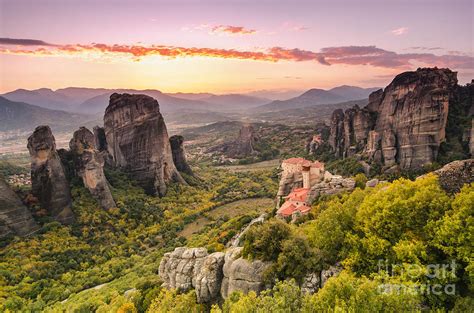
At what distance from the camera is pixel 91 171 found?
62375 mm

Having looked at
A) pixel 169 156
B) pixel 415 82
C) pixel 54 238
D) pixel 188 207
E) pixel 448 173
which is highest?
pixel 415 82

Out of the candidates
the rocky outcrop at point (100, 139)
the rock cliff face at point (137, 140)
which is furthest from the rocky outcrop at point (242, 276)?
the rocky outcrop at point (100, 139)

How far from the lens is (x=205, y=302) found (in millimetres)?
25156

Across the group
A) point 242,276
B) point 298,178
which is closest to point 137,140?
point 298,178

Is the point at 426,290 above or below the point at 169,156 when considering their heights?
above

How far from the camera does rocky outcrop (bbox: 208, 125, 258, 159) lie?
162m

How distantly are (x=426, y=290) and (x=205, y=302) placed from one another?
613 inches

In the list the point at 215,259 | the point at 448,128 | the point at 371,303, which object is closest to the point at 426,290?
the point at 371,303

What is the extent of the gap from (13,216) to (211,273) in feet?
135

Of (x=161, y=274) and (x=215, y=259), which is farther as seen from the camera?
(x=161, y=274)

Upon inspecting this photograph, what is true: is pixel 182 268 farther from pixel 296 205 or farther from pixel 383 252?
pixel 296 205

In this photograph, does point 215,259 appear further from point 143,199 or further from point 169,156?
point 169,156

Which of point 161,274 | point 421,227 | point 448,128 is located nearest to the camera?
point 421,227

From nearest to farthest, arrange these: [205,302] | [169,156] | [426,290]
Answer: [426,290] < [205,302] < [169,156]
